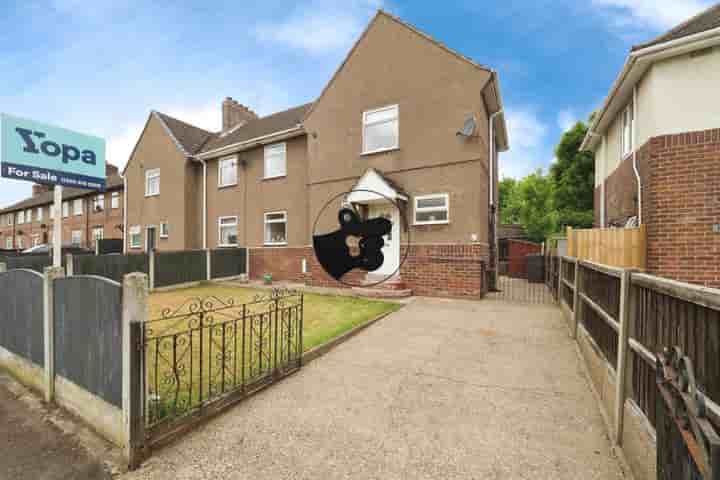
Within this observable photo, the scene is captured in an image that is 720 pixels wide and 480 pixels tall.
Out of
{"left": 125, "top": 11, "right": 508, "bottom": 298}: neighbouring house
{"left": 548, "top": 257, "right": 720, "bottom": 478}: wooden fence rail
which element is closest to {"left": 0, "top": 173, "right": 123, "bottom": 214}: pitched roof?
{"left": 125, "top": 11, "right": 508, "bottom": 298}: neighbouring house

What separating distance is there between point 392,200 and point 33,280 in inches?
306

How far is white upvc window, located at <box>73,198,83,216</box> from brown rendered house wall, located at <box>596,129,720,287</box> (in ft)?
115

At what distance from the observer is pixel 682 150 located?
20.9 ft

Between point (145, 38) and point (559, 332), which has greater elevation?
point (145, 38)

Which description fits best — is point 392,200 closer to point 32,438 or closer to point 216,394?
point 216,394

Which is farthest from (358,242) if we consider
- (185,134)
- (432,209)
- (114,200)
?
(114,200)

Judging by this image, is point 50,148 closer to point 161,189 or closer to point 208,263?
point 208,263

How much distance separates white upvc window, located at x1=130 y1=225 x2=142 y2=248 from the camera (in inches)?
750

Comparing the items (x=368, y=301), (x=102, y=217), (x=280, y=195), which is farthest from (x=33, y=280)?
(x=102, y=217)

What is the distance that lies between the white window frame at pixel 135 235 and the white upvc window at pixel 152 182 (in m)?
2.22

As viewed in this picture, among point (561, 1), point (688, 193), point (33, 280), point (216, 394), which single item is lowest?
point (216, 394)

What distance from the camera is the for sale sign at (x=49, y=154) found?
4.57 meters

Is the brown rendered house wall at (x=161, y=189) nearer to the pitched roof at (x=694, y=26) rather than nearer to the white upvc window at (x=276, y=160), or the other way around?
the white upvc window at (x=276, y=160)

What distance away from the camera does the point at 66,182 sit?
17.1 feet
